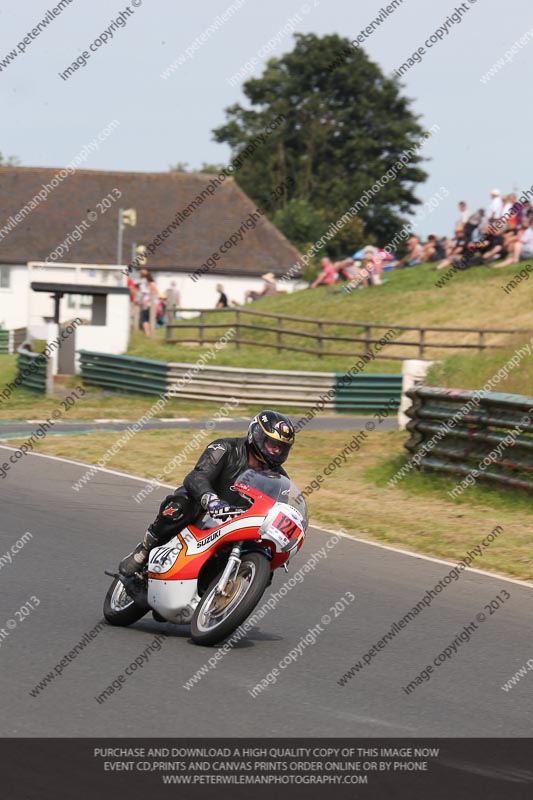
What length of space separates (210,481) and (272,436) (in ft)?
1.52

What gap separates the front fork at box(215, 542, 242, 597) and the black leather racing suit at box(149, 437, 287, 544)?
1.32 feet

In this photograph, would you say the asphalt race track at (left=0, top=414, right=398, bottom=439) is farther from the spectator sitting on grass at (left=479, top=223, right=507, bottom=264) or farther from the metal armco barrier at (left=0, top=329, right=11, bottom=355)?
the metal armco barrier at (left=0, top=329, right=11, bottom=355)

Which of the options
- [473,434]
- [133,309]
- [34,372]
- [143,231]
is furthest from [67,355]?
[143,231]

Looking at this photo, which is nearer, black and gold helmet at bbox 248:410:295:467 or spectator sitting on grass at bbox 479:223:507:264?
black and gold helmet at bbox 248:410:295:467

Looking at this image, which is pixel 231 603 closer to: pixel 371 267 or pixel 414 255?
pixel 371 267

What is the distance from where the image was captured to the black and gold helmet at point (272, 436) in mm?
7836

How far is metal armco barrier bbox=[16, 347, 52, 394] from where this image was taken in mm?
27031

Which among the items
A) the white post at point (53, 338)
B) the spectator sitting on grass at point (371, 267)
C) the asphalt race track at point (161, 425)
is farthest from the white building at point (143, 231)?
the asphalt race track at point (161, 425)

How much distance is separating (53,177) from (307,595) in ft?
191

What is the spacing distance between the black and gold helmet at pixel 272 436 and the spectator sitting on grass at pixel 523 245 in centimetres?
2535

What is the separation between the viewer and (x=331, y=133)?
79.6 m

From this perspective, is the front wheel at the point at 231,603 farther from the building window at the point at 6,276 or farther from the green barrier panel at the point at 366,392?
the building window at the point at 6,276

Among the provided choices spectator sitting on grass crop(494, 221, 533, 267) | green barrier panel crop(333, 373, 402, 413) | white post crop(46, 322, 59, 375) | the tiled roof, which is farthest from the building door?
the tiled roof
